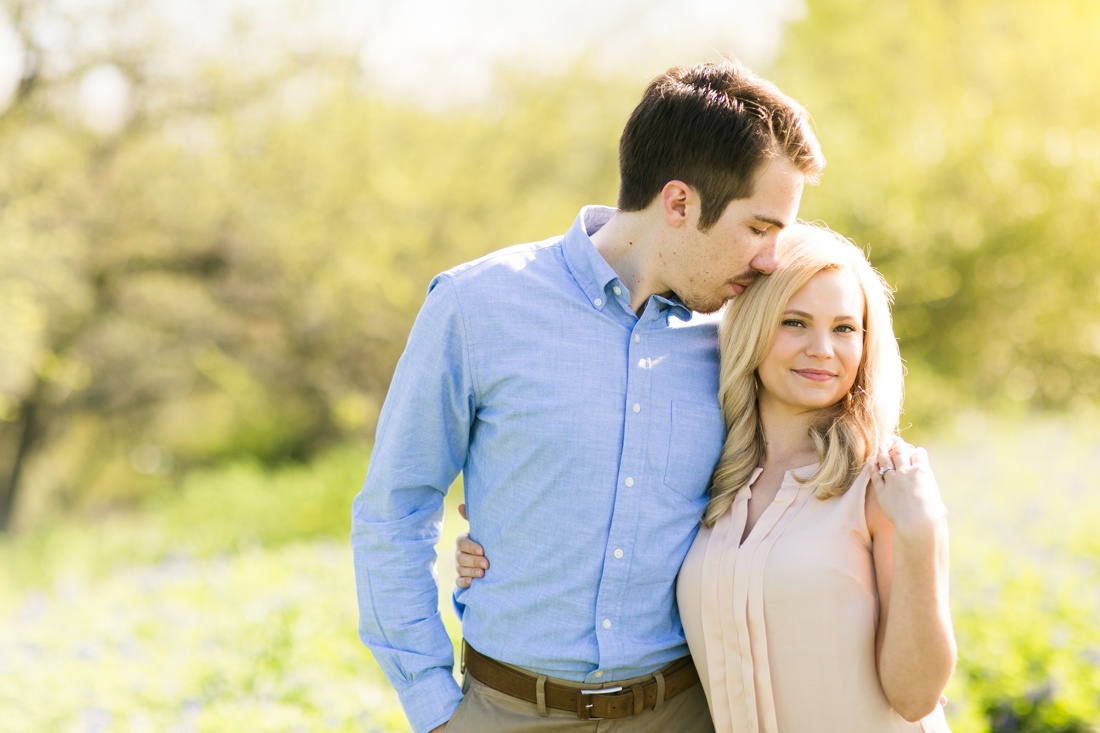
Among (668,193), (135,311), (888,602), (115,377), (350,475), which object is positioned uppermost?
(668,193)

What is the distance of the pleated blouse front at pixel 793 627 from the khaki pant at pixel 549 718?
84 mm

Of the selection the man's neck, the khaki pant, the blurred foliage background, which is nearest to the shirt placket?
the khaki pant

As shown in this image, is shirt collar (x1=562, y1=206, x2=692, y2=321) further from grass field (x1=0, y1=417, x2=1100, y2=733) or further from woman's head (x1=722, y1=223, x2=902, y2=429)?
grass field (x1=0, y1=417, x2=1100, y2=733)

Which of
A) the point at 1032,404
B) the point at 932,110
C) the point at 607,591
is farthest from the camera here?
the point at 932,110

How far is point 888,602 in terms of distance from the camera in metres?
2.08

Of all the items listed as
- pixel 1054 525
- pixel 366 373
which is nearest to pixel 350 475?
pixel 366 373

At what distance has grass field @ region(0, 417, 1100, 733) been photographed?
3793 millimetres

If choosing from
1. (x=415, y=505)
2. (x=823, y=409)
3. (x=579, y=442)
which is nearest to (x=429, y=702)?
(x=415, y=505)

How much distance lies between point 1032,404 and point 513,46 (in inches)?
314

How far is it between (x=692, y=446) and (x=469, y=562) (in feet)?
1.86

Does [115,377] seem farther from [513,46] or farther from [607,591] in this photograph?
[607,591]

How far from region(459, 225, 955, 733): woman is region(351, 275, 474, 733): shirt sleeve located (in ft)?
0.46

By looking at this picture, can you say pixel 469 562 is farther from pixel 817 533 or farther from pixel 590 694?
pixel 817 533

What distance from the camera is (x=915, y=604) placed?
6.52 ft
